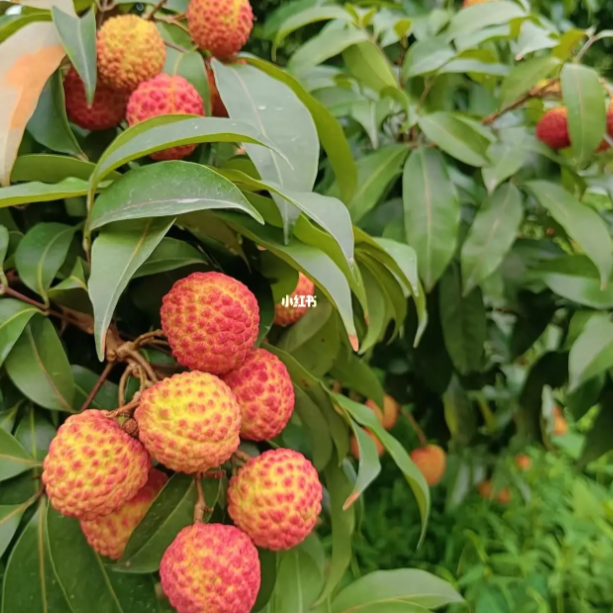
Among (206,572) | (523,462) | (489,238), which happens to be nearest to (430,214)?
(489,238)

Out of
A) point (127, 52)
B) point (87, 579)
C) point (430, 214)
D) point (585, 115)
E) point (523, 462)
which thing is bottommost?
point (523, 462)

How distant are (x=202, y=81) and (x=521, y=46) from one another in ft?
1.48

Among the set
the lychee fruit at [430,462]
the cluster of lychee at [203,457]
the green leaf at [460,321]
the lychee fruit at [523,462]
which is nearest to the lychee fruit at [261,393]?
the cluster of lychee at [203,457]

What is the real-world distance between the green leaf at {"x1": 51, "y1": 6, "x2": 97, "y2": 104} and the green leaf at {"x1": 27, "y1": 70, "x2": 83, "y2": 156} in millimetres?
40

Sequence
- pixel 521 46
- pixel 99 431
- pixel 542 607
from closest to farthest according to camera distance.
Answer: pixel 99 431 → pixel 521 46 → pixel 542 607

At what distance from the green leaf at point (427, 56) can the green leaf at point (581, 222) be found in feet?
0.66

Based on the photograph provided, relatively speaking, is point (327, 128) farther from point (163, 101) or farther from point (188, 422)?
point (188, 422)

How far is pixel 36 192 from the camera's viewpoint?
0.40m


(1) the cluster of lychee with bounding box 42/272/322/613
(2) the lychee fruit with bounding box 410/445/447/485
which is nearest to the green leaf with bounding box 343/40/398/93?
(1) the cluster of lychee with bounding box 42/272/322/613

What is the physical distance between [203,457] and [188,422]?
0.11ft

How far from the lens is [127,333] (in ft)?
1.73

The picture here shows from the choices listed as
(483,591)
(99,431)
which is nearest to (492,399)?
(483,591)

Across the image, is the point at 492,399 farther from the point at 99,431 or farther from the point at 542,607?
the point at 99,431

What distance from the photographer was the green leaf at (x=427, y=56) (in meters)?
0.77
